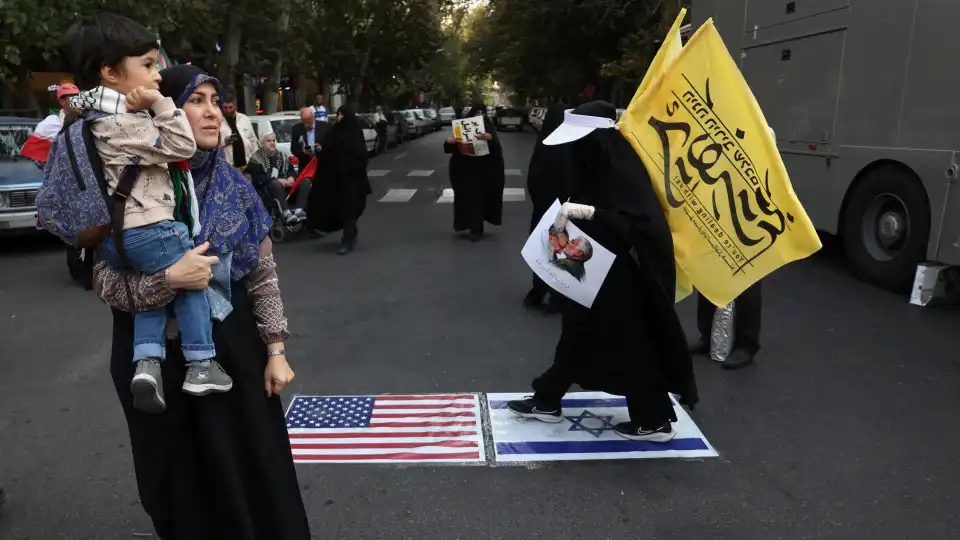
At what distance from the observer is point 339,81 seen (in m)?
37.8

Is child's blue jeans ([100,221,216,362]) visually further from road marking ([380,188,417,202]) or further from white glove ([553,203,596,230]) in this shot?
road marking ([380,188,417,202])

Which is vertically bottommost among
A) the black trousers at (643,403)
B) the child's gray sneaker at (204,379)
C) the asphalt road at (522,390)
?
the asphalt road at (522,390)

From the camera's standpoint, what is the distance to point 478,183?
982 cm

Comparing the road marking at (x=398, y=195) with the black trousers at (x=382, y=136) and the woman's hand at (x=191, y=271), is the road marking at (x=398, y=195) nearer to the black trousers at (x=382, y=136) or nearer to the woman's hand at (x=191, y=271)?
the black trousers at (x=382, y=136)

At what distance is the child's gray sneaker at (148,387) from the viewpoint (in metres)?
2.00

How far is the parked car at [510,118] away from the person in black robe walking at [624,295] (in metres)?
45.1

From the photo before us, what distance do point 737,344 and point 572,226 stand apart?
2137 mm

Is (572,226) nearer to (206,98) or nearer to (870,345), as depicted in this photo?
(206,98)

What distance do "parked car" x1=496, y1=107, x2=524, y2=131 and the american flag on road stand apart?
44.8 metres

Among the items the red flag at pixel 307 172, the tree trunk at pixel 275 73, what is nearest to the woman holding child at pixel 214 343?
the red flag at pixel 307 172

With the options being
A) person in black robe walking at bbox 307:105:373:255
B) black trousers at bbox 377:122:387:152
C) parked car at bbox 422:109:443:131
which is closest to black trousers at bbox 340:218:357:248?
person in black robe walking at bbox 307:105:373:255

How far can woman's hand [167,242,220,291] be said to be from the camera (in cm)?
196

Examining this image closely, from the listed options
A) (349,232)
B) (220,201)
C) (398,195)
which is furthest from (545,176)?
(398,195)

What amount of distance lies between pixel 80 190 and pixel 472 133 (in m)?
7.81
